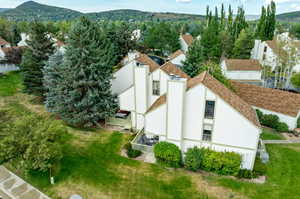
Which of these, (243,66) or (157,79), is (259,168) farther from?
(243,66)

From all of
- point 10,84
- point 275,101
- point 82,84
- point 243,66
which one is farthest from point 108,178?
point 243,66

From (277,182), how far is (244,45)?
161 ft

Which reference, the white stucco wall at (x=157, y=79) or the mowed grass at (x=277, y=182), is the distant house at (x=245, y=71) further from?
the mowed grass at (x=277, y=182)

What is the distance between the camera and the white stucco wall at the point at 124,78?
2787 centimetres

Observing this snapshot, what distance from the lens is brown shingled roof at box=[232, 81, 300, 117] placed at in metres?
24.9

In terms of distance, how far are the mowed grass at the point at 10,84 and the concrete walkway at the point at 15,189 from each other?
76.5 feet

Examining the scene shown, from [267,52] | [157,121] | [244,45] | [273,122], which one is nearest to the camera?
[157,121]

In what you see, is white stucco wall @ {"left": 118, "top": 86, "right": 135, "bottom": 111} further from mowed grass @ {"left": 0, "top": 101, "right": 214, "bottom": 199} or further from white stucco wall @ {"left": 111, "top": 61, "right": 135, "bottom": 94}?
mowed grass @ {"left": 0, "top": 101, "right": 214, "bottom": 199}

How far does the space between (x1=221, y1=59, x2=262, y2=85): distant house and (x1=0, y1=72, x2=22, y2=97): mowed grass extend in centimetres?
4264

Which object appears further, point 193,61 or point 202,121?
point 193,61

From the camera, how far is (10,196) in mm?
14000

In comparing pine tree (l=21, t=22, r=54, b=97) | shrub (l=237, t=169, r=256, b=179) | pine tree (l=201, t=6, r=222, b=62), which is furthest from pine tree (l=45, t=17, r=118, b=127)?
pine tree (l=201, t=6, r=222, b=62)

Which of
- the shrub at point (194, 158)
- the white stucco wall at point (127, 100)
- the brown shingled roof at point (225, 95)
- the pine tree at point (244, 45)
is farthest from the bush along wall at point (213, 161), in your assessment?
the pine tree at point (244, 45)

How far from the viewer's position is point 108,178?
15.9 m
